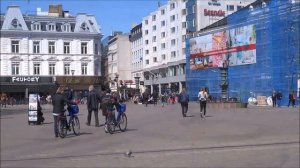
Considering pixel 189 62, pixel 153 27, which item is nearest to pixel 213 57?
pixel 189 62

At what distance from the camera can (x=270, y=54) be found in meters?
53.6

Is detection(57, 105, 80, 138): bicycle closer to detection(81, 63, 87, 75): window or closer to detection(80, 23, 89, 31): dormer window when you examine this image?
detection(81, 63, 87, 75): window

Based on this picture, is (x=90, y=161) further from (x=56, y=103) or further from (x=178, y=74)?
(x=178, y=74)

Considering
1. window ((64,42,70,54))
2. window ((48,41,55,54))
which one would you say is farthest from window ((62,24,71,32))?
window ((48,41,55,54))

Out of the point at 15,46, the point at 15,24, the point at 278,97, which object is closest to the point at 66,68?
the point at 15,46

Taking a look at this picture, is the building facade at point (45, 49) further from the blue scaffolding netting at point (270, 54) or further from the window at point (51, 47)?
the blue scaffolding netting at point (270, 54)

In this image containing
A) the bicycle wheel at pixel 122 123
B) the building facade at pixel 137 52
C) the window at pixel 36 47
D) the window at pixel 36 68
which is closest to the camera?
the bicycle wheel at pixel 122 123

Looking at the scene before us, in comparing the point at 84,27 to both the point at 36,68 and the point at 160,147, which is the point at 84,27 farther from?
the point at 160,147

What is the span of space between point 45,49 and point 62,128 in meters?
59.3

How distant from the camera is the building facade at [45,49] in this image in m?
71.2

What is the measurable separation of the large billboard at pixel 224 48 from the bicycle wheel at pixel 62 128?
148ft

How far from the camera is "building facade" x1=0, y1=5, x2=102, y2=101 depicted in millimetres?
71188

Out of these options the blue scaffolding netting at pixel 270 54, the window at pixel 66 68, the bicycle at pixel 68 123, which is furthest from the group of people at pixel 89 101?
Result: the window at pixel 66 68

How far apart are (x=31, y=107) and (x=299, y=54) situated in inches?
1294
